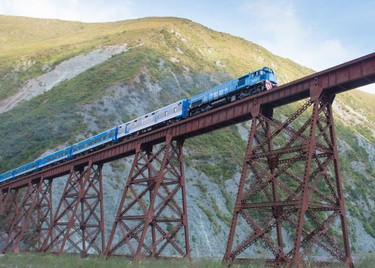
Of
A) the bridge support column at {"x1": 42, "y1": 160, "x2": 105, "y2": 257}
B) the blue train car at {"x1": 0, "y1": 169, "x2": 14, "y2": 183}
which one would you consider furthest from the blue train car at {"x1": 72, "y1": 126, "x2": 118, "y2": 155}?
the blue train car at {"x1": 0, "y1": 169, "x2": 14, "y2": 183}

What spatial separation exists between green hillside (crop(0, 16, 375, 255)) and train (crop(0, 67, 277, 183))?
46.5 feet

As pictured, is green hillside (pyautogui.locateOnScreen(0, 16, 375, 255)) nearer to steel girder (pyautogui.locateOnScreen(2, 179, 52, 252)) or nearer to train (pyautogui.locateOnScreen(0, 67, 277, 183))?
steel girder (pyautogui.locateOnScreen(2, 179, 52, 252))

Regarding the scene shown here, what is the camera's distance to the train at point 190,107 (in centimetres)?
2070

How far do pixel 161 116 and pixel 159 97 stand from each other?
3374cm

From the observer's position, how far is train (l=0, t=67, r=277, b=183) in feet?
67.9

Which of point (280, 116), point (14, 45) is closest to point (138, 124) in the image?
point (280, 116)

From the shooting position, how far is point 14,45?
11975cm

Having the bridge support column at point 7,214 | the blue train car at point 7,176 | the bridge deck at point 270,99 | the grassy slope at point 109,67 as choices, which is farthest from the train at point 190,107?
the grassy slope at point 109,67

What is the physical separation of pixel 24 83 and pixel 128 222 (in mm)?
52227

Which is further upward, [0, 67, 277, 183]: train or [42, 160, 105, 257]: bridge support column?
[0, 67, 277, 183]: train

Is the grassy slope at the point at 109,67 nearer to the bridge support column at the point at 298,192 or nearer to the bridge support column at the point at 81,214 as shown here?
the bridge support column at the point at 81,214

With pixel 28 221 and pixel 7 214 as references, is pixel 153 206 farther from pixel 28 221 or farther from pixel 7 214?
pixel 7 214

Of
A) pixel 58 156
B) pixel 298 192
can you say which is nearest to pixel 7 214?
pixel 58 156

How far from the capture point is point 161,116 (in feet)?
84.7
